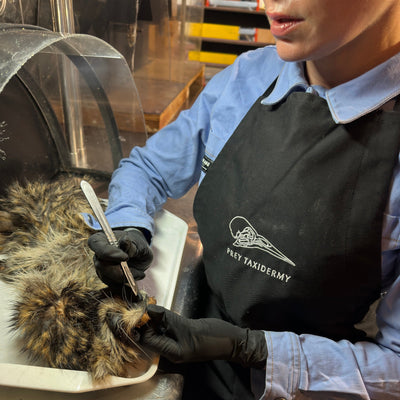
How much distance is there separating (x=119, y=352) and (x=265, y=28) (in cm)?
448

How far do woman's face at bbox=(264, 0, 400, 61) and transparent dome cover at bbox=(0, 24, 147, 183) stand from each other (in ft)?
1.63

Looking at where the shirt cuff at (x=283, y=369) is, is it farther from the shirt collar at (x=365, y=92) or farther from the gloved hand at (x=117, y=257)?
the shirt collar at (x=365, y=92)

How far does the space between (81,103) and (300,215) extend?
105 centimetres

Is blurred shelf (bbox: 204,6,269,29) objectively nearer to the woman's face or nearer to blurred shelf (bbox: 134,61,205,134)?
blurred shelf (bbox: 134,61,205,134)

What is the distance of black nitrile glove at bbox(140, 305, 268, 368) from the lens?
64 centimetres

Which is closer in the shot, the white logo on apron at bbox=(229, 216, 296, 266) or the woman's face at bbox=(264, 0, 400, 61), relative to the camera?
the woman's face at bbox=(264, 0, 400, 61)

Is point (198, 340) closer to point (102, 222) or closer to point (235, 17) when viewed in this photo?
point (102, 222)

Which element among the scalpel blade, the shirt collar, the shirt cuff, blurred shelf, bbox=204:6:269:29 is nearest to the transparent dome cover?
the scalpel blade

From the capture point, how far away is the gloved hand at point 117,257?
2.23 ft

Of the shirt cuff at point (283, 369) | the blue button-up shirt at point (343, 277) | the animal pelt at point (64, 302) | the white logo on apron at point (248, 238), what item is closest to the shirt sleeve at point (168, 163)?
the blue button-up shirt at point (343, 277)

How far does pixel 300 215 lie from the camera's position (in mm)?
687

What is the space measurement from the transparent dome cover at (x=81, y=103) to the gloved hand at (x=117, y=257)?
1.57 feet

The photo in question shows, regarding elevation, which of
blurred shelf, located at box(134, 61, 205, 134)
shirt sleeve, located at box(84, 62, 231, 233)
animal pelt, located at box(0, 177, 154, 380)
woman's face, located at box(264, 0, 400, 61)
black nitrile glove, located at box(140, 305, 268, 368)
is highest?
woman's face, located at box(264, 0, 400, 61)

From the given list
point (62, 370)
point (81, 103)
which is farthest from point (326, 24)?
point (81, 103)
